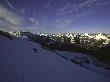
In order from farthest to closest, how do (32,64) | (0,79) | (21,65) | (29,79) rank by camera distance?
(32,64)
(21,65)
(29,79)
(0,79)

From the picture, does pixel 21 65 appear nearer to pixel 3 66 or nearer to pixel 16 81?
pixel 3 66

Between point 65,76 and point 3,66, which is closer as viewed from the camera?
point 3,66

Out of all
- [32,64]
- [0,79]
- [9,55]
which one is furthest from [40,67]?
[0,79]

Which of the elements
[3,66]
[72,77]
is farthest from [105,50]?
[3,66]

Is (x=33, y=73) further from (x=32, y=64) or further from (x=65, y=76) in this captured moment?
(x=65, y=76)

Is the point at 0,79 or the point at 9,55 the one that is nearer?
the point at 0,79

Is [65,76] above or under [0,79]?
under

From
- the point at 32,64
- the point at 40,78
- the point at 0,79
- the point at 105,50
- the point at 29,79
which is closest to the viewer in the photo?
the point at 0,79

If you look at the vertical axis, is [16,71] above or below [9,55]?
below

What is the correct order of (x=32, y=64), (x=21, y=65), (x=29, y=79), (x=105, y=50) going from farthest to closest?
(x=105, y=50) < (x=32, y=64) < (x=21, y=65) < (x=29, y=79)
